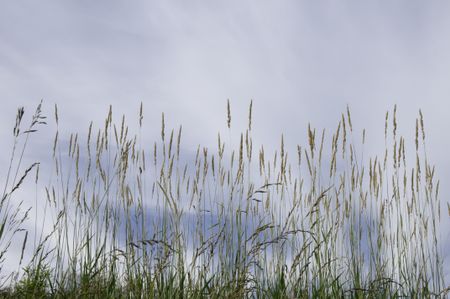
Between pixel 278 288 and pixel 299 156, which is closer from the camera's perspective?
pixel 278 288

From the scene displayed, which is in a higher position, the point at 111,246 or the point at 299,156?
the point at 299,156

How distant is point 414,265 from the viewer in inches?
131

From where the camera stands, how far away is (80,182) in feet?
11.7

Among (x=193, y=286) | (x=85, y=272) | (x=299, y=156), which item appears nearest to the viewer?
(x=193, y=286)

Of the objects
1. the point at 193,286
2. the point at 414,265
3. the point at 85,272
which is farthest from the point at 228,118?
the point at 414,265

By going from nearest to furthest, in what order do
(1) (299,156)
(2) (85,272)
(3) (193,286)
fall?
(3) (193,286) → (2) (85,272) → (1) (299,156)

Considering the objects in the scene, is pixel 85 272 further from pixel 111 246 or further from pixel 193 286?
pixel 193 286

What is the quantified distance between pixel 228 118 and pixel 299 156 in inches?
25.7

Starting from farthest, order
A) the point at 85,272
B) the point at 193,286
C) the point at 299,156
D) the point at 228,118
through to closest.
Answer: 1. the point at 299,156
2. the point at 228,118
3. the point at 85,272
4. the point at 193,286

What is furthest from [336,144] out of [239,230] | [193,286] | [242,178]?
[193,286]

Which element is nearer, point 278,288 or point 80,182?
point 278,288

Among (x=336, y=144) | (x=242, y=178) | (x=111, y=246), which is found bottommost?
(x=111, y=246)

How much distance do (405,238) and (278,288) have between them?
102cm

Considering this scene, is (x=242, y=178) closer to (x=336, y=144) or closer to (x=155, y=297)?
(x=336, y=144)
